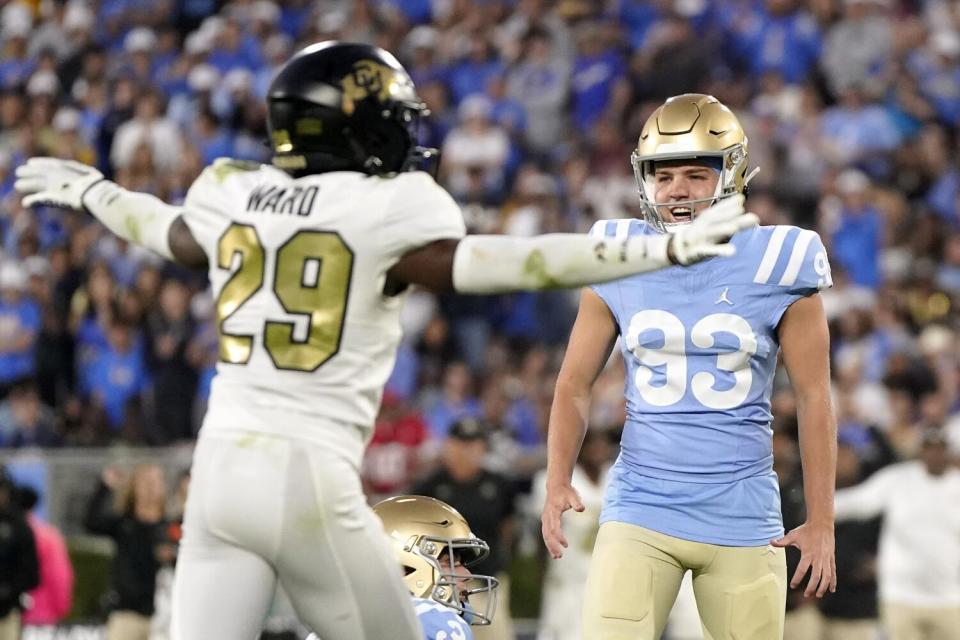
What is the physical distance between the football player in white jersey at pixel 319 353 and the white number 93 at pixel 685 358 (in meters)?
A: 0.89

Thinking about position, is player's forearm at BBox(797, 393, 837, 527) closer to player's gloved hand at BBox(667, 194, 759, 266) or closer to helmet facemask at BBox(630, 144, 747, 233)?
helmet facemask at BBox(630, 144, 747, 233)

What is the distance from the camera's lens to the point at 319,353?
132 inches

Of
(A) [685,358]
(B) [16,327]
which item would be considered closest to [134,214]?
(A) [685,358]

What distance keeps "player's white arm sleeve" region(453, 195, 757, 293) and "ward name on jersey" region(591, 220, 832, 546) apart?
86 centimetres

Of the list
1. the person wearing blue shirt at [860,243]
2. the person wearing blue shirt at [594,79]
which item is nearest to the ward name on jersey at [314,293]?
the person wearing blue shirt at [860,243]

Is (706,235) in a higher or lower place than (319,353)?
higher

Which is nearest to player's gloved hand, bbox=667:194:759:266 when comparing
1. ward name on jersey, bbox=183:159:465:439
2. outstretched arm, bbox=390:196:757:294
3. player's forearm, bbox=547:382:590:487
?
outstretched arm, bbox=390:196:757:294

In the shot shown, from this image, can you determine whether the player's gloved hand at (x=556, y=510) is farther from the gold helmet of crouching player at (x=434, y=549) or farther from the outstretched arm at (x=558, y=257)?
the outstretched arm at (x=558, y=257)

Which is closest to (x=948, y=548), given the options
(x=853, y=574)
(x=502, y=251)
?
(x=853, y=574)

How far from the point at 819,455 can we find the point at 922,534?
4.66 meters

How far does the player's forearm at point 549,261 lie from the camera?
10.8 ft

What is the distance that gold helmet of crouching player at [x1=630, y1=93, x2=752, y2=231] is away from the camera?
14.3 ft

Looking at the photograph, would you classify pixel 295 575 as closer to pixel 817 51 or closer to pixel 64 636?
pixel 64 636

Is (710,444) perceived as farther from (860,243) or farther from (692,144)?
(860,243)
